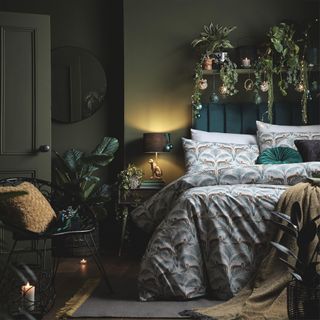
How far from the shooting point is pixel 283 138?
4.85 m

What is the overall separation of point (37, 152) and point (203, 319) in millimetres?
2269

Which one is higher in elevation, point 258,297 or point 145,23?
point 145,23

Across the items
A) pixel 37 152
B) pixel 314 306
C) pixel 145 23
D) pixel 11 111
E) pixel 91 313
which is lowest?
pixel 91 313

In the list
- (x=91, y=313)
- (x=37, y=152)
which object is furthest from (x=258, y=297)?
(x=37, y=152)

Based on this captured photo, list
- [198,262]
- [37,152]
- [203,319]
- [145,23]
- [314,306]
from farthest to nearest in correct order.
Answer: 1. [145,23]
2. [37,152]
3. [198,262]
4. [203,319]
5. [314,306]

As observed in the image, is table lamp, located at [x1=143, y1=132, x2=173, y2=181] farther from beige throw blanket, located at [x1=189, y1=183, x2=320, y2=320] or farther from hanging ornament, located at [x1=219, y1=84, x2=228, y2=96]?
beige throw blanket, located at [x1=189, y1=183, x2=320, y2=320]

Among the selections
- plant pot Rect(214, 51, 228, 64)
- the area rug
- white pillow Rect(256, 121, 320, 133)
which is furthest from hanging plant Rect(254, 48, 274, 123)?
the area rug

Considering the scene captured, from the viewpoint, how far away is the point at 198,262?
3.06m

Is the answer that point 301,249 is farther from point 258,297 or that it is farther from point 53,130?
point 53,130

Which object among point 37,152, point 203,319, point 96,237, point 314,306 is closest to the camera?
point 314,306

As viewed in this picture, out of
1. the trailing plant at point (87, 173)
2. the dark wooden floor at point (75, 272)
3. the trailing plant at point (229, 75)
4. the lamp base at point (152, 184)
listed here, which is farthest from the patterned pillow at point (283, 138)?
the dark wooden floor at point (75, 272)

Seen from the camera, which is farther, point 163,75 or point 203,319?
point 163,75

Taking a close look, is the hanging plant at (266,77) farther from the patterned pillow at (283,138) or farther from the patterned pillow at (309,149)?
the patterned pillow at (309,149)

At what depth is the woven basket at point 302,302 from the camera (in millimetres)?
2256
